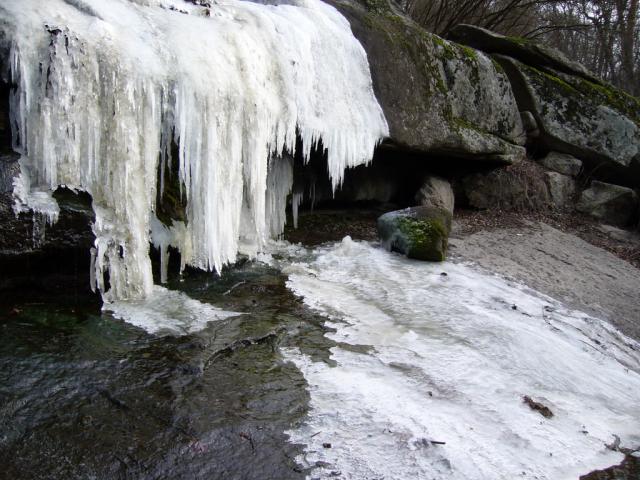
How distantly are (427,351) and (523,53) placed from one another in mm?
7579

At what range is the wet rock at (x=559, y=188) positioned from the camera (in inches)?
372

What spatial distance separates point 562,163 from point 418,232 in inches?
200

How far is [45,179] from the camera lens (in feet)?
12.5

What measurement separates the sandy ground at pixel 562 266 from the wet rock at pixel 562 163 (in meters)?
1.88

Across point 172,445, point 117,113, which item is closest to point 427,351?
point 172,445

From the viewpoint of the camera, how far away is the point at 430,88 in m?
7.49

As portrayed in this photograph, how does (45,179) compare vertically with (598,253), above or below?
above

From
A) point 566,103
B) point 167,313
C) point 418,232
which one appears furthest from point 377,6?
point 167,313

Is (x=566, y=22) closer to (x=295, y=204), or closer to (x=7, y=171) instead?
(x=295, y=204)

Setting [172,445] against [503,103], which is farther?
[503,103]

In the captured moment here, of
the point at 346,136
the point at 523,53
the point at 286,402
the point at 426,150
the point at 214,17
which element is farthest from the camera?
the point at 523,53

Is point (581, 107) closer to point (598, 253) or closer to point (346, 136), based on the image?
point (598, 253)

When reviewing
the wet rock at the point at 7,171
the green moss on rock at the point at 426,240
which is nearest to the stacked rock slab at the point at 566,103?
the green moss on rock at the point at 426,240

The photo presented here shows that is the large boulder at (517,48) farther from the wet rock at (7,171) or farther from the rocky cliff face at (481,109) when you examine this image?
the wet rock at (7,171)
